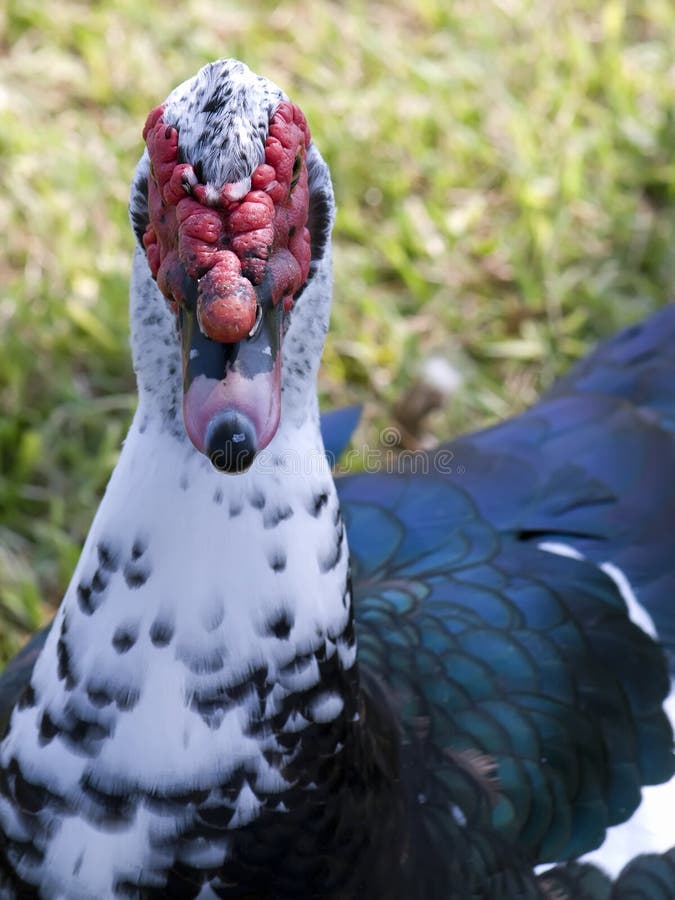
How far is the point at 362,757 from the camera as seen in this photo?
5.19ft

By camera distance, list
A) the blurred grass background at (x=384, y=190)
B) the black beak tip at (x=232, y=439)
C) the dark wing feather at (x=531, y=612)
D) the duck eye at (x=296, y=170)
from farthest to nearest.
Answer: the blurred grass background at (x=384, y=190) < the dark wing feather at (x=531, y=612) < the duck eye at (x=296, y=170) < the black beak tip at (x=232, y=439)

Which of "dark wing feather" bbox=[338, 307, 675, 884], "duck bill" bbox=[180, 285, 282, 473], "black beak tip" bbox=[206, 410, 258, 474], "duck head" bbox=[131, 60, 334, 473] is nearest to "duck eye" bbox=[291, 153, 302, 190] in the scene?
"duck head" bbox=[131, 60, 334, 473]

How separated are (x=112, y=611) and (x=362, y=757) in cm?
37

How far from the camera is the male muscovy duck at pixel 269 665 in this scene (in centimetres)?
128

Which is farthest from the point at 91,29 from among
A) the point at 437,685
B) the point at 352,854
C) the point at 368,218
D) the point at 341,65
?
the point at 352,854

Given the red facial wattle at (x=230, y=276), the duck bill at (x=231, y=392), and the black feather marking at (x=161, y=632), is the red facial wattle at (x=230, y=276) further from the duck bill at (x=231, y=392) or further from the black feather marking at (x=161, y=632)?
the black feather marking at (x=161, y=632)

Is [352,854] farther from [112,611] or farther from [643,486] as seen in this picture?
[643,486]

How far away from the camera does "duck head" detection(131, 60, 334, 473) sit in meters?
1.23

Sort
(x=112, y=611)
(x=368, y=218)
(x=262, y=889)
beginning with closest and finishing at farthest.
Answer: (x=112, y=611) → (x=262, y=889) → (x=368, y=218)

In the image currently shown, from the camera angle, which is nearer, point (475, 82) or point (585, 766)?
point (585, 766)

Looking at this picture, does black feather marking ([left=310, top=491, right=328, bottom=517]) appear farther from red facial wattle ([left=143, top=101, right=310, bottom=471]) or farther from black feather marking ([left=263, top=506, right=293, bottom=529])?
red facial wattle ([left=143, top=101, right=310, bottom=471])

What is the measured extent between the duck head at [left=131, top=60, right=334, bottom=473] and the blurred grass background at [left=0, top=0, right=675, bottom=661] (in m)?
1.59

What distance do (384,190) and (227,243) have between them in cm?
223

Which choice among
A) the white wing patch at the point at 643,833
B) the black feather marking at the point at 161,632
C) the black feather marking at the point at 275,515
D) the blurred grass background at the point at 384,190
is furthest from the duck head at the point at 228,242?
the blurred grass background at the point at 384,190
